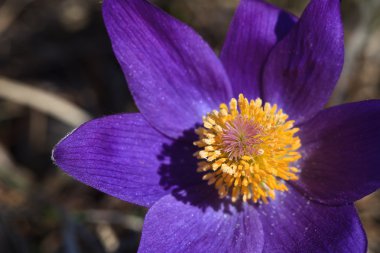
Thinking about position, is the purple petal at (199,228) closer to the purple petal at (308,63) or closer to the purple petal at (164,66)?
the purple petal at (164,66)


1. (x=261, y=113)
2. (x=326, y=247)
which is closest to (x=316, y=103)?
(x=261, y=113)

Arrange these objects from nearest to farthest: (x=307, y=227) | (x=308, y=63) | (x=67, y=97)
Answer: (x=307, y=227) < (x=308, y=63) < (x=67, y=97)

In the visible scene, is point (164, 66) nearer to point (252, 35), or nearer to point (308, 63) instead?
point (252, 35)

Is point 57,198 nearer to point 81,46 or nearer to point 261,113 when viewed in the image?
point 81,46

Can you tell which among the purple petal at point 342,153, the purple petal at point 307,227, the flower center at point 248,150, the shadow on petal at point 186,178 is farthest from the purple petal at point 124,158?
the purple petal at point 342,153

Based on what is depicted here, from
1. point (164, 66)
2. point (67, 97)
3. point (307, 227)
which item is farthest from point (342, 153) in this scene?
point (67, 97)

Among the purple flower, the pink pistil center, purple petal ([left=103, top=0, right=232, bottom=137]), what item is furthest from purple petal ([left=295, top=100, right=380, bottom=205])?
purple petal ([left=103, top=0, right=232, bottom=137])
